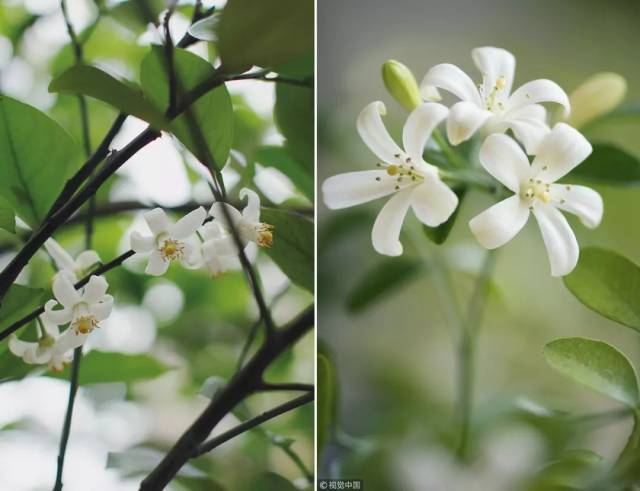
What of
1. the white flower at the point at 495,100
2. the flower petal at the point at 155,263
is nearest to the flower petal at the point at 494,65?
the white flower at the point at 495,100

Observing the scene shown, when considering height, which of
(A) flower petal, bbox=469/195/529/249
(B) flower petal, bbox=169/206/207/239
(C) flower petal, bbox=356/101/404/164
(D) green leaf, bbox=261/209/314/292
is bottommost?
(A) flower petal, bbox=469/195/529/249

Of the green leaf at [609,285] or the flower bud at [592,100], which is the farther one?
the flower bud at [592,100]

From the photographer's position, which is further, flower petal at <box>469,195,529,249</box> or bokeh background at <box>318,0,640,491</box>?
bokeh background at <box>318,0,640,491</box>

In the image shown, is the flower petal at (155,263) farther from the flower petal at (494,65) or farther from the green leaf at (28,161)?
the flower petal at (494,65)

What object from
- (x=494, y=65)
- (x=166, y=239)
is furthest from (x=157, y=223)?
(x=494, y=65)

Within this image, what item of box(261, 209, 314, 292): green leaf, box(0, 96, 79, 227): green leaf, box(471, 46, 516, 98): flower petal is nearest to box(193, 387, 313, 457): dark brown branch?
box(261, 209, 314, 292): green leaf

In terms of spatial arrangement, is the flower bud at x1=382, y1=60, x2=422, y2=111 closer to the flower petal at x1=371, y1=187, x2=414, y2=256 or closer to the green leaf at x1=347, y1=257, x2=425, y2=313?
the flower petal at x1=371, y1=187, x2=414, y2=256
